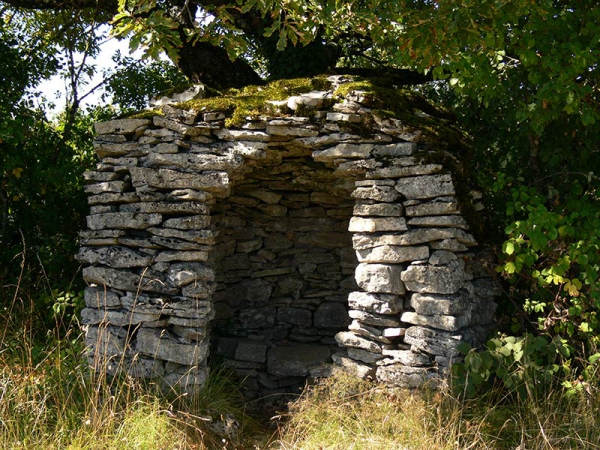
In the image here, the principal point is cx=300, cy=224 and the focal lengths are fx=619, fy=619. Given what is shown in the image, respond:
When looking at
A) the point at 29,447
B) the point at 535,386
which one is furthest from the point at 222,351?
the point at 535,386

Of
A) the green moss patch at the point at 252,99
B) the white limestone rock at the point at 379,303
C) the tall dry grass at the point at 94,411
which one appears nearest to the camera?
the tall dry grass at the point at 94,411

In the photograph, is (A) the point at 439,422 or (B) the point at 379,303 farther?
(B) the point at 379,303

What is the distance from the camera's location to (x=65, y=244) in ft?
20.1

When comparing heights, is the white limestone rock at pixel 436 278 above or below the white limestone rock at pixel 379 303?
above

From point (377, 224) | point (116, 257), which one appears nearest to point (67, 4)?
point (116, 257)

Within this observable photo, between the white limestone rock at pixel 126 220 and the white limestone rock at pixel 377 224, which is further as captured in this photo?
the white limestone rock at pixel 126 220

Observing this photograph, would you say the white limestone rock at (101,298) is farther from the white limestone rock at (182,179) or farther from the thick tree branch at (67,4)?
the thick tree branch at (67,4)

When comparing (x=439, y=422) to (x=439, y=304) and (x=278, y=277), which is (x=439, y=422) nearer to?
(x=439, y=304)

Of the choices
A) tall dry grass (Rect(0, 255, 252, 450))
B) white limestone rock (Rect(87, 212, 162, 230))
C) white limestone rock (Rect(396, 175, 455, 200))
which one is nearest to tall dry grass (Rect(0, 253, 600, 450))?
tall dry grass (Rect(0, 255, 252, 450))

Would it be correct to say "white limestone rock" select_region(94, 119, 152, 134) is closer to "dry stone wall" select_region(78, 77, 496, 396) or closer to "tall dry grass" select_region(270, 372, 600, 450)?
"dry stone wall" select_region(78, 77, 496, 396)

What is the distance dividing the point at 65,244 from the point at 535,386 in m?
4.47

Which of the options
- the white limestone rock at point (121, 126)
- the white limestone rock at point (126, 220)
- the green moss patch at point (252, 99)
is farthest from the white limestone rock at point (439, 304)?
the white limestone rock at point (121, 126)

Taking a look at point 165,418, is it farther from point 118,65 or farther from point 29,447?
point 118,65

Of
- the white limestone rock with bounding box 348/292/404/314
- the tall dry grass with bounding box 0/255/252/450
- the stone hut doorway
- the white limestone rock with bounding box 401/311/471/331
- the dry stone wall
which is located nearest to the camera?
the tall dry grass with bounding box 0/255/252/450
